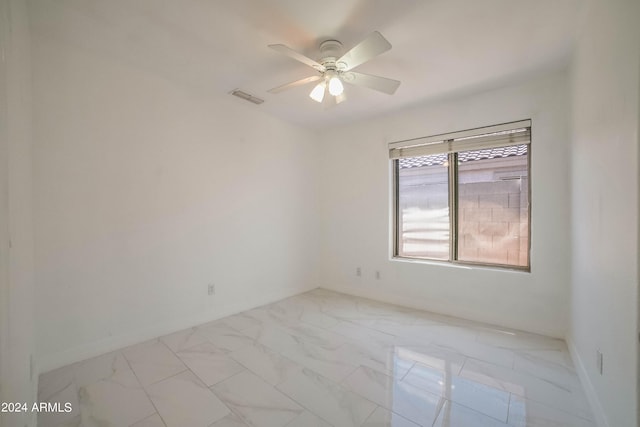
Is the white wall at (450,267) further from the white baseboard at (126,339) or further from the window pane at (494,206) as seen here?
the white baseboard at (126,339)

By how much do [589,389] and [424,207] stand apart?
2.25 metres

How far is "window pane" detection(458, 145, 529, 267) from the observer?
2893 millimetres

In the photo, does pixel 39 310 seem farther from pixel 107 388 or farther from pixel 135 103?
pixel 135 103

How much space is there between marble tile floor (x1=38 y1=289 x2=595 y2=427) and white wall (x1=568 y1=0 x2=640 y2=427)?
0.37 m

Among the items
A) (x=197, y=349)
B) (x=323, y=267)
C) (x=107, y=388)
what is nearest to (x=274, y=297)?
(x=323, y=267)

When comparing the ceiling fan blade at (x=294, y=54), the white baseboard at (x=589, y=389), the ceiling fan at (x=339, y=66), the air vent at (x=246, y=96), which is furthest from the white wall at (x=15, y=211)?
the white baseboard at (x=589, y=389)

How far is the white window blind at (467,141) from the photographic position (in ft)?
9.20

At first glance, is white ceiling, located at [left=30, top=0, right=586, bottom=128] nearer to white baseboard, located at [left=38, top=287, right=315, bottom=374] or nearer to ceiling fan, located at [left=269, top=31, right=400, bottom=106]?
ceiling fan, located at [left=269, top=31, right=400, bottom=106]

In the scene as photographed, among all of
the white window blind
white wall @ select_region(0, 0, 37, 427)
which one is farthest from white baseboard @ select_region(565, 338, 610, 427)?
white wall @ select_region(0, 0, 37, 427)

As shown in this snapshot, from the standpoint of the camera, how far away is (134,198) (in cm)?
246

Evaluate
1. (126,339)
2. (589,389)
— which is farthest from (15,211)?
(589,389)

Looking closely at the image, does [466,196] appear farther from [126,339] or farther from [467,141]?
[126,339]

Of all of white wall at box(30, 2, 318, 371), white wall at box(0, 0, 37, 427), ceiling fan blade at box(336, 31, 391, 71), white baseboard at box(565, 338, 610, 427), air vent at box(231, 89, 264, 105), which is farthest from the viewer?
air vent at box(231, 89, 264, 105)

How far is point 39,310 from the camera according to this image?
1.97 metres
